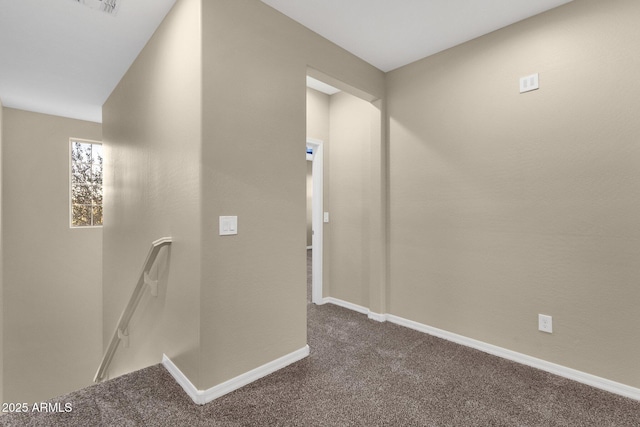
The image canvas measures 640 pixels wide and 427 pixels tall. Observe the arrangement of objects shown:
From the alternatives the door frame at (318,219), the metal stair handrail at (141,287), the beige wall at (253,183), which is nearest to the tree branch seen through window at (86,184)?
the metal stair handrail at (141,287)

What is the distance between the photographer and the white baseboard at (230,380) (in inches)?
76.5

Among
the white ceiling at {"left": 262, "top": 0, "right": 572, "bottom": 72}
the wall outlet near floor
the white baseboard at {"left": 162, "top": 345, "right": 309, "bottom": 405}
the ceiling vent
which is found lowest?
the white baseboard at {"left": 162, "top": 345, "right": 309, "bottom": 405}

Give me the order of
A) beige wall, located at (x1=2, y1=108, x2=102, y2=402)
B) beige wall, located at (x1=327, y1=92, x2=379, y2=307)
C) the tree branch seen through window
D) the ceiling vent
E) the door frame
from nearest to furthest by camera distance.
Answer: the ceiling vent, beige wall, located at (x1=327, y1=92, x2=379, y2=307), the door frame, beige wall, located at (x1=2, y1=108, x2=102, y2=402), the tree branch seen through window

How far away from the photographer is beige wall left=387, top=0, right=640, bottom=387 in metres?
2.07

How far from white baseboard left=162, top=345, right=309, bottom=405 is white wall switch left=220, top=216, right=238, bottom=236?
96 cm

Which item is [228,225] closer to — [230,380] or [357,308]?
[230,380]

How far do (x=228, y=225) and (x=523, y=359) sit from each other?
244 centimetres

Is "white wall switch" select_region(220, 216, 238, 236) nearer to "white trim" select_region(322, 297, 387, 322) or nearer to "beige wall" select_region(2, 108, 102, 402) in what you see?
"white trim" select_region(322, 297, 387, 322)

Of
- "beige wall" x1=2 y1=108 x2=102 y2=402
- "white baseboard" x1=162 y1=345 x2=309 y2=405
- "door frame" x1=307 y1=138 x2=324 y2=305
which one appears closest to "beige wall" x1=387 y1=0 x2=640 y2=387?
"door frame" x1=307 y1=138 x2=324 y2=305

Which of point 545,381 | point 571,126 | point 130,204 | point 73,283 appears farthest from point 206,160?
point 73,283

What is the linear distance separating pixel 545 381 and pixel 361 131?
9.04 ft

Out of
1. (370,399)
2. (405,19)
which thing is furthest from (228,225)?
(405,19)

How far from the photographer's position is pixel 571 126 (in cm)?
224

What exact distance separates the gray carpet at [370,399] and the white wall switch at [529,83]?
211 centimetres
